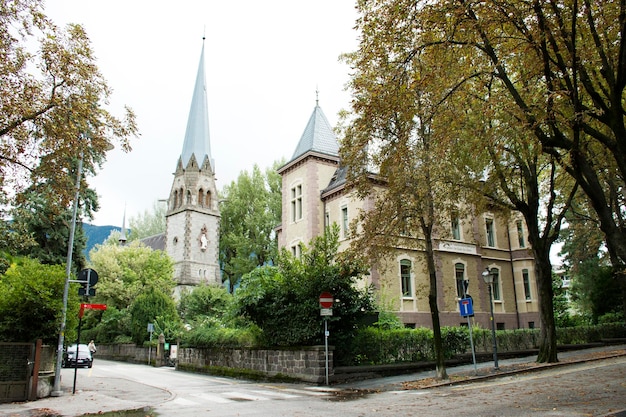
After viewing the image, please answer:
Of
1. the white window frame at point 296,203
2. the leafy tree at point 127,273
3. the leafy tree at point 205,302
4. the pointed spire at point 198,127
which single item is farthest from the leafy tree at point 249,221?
the white window frame at point 296,203

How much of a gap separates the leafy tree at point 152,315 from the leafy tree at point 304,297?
64.6ft

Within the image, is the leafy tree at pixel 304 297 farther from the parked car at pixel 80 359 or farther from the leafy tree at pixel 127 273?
the leafy tree at pixel 127 273

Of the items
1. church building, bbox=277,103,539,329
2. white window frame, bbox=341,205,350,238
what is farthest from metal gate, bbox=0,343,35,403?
white window frame, bbox=341,205,350,238

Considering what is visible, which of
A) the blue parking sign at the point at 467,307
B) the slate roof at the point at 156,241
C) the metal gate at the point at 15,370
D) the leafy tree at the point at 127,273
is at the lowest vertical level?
the metal gate at the point at 15,370

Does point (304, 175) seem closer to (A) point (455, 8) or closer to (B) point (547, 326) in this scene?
(B) point (547, 326)

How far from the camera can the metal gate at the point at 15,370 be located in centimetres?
1284

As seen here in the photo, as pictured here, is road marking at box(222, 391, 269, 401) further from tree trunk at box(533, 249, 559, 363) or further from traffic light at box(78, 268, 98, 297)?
tree trunk at box(533, 249, 559, 363)

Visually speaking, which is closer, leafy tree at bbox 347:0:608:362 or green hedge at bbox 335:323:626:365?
leafy tree at bbox 347:0:608:362

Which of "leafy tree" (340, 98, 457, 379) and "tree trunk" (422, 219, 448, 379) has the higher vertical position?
"leafy tree" (340, 98, 457, 379)

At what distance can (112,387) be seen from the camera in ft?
58.2

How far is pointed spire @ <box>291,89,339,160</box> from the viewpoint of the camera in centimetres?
3366

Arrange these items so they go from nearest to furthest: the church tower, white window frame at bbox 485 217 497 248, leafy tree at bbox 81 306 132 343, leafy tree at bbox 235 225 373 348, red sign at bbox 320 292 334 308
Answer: red sign at bbox 320 292 334 308
leafy tree at bbox 235 225 373 348
white window frame at bbox 485 217 497 248
leafy tree at bbox 81 306 132 343
the church tower

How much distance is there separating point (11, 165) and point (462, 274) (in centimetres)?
2761

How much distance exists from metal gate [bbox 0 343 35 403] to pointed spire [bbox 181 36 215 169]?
56.9 meters
